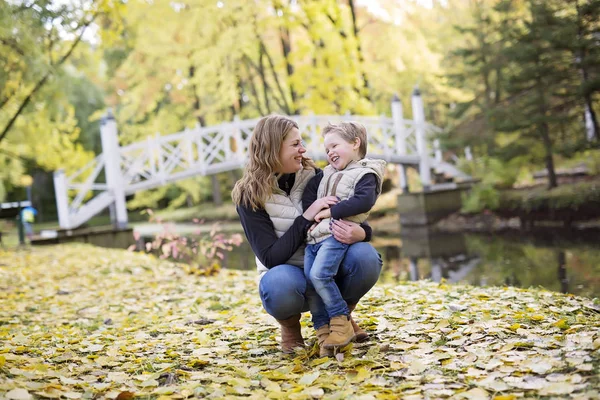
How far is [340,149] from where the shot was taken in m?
3.06

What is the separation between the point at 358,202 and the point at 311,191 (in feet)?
1.16

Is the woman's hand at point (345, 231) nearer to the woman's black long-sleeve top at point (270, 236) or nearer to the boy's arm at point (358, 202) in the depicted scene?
the boy's arm at point (358, 202)

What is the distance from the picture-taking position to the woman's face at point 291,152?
10.3 ft

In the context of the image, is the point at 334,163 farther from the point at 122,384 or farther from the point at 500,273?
the point at 500,273

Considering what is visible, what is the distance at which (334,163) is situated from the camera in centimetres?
311

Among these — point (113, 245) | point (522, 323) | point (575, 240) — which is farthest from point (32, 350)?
point (113, 245)

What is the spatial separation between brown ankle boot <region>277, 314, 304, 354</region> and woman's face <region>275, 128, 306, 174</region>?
2.48ft

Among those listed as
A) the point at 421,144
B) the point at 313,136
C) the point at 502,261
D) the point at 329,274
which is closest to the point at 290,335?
the point at 329,274

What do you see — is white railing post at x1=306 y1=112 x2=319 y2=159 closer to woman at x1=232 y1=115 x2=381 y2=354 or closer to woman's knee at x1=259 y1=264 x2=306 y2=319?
woman at x1=232 y1=115 x2=381 y2=354

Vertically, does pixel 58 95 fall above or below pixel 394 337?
above

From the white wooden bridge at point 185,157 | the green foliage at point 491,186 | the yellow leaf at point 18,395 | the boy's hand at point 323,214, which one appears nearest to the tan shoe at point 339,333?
the boy's hand at point 323,214

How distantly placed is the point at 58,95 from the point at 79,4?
1.88 m

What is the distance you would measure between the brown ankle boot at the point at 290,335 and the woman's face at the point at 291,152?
756mm

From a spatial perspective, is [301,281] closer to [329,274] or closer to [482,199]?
[329,274]
